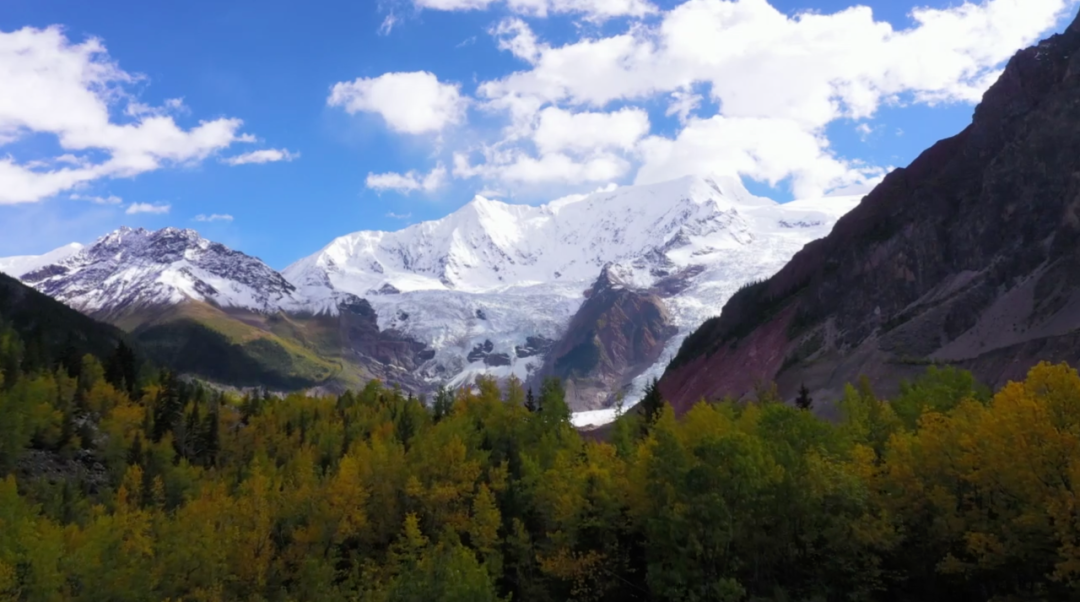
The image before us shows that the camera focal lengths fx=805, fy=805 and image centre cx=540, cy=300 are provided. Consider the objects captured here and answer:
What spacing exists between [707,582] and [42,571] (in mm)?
41717

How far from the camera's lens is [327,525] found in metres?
59.5

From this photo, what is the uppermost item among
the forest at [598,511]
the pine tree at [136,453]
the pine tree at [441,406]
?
the pine tree at [441,406]

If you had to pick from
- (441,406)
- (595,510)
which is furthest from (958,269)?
(595,510)

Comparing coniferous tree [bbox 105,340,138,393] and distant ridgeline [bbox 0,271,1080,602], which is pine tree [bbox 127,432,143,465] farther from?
coniferous tree [bbox 105,340,138,393]

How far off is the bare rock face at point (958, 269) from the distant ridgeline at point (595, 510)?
97.2 ft

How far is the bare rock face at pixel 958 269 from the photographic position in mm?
98519

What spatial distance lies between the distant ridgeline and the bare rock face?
29640mm

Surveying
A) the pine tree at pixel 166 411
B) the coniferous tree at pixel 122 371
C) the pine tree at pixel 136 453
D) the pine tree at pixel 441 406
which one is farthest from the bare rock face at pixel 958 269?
the coniferous tree at pixel 122 371

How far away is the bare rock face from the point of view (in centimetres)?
9852

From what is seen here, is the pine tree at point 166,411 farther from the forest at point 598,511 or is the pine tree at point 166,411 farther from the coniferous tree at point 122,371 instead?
the forest at point 598,511

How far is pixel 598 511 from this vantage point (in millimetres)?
49938

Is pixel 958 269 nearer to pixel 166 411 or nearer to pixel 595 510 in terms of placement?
pixel 595 510

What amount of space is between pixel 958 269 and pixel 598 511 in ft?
313

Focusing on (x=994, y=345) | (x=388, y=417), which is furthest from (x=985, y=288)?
(x=388, y=417)
